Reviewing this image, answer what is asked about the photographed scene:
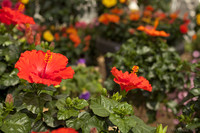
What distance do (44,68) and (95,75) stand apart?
1.52 metres

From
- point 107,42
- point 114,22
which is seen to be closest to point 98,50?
point 107,42

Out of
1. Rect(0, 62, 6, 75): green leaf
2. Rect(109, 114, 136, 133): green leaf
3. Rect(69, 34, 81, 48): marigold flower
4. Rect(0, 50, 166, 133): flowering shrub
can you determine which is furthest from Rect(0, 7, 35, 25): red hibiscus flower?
Rect(69, 34, 81, 48): marigold flower

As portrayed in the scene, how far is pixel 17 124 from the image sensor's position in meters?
0.85

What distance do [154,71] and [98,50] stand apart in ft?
4.88

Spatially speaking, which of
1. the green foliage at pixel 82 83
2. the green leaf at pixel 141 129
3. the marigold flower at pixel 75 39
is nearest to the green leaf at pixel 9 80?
the green leaf at pixel 141 129

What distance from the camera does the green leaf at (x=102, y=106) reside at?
34.0 inches

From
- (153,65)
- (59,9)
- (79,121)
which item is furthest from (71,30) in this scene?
(79,121)

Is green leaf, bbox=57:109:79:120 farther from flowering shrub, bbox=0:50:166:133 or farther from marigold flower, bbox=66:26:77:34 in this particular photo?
marigold flower, bbox=66:26:77:34

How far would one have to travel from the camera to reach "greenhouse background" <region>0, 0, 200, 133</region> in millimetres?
879

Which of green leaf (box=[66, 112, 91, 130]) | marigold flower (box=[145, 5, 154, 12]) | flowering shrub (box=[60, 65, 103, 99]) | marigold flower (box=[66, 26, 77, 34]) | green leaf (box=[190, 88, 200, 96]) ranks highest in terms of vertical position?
marigold flower (box=[145, 5, 154, 12])

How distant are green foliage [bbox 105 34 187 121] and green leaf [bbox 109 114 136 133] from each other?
90 centimetres

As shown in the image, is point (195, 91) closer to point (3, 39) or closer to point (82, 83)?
point (3, 39)

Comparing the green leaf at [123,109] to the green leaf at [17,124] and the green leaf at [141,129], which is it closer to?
the green leaf at [141,129]

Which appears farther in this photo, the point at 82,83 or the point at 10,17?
the point at 82,83
